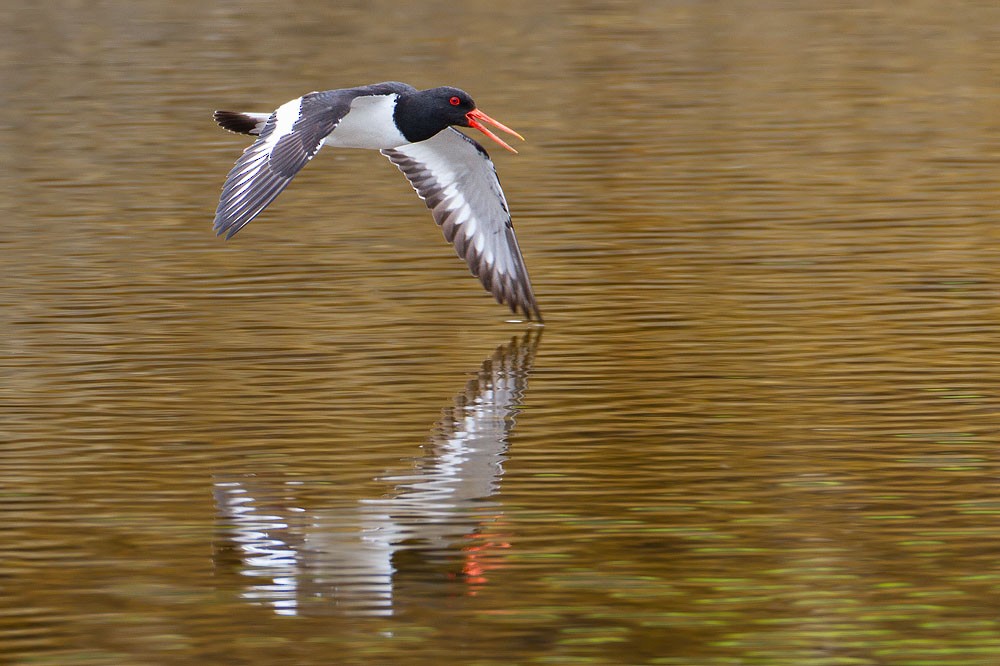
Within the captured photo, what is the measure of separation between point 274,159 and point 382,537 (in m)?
3.48

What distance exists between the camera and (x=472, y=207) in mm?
13227

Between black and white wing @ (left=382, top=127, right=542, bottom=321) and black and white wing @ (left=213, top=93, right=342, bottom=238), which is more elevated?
black and white wing @ (left=213, top=93, right=342, bottom=238)

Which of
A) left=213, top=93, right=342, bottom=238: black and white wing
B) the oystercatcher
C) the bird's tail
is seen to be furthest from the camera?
the bird's tail

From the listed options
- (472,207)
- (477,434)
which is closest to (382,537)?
(477,434)

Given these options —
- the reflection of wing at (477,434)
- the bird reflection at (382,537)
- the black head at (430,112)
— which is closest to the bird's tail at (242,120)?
the black head at (430,112)

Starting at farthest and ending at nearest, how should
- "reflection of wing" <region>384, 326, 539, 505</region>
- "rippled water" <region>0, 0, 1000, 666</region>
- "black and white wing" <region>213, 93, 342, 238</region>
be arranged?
"black and white wing" <region>213, 93, 342, 238</region> → "reflection of wing" <region>384, 326, 539, 505</region> → "rippled water" <region>0, 0, 1000, 666</region>

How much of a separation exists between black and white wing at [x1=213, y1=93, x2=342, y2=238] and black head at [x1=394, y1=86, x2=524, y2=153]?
2.50 feet

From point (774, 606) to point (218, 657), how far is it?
6.62 ft

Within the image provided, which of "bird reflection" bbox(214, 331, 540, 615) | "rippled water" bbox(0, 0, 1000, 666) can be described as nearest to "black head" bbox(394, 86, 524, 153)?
"rippled water" bbox(0, 0, 1000, 666)

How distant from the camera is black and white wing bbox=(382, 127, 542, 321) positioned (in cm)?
1271

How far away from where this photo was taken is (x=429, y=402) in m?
10.6

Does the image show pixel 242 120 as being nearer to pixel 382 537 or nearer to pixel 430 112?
pixel 430 112

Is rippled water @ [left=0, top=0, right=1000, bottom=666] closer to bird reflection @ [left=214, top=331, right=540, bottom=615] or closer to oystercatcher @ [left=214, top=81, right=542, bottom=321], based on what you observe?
bird reflection @ [left=214, top=331, right=540, bottom=615]

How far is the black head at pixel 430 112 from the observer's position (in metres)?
12.7
